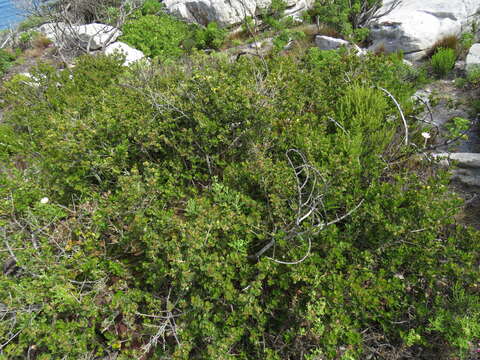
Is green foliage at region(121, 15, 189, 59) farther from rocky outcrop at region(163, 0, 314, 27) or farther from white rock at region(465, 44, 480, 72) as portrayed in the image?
white rock at region(465, 44, 480, 72)

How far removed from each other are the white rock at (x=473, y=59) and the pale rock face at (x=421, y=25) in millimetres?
982

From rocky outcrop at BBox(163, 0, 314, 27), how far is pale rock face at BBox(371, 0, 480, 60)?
4.38m

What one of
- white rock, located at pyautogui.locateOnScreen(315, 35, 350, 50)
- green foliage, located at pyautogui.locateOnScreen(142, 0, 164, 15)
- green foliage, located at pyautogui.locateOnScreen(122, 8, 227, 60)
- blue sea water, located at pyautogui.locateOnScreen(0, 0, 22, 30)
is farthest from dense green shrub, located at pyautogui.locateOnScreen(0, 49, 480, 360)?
blue sea water, located at pyautogui.locateOnScreen(0, 0, 22, 30)

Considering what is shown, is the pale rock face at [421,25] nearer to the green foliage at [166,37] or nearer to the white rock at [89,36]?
the green foliage at [166,37]

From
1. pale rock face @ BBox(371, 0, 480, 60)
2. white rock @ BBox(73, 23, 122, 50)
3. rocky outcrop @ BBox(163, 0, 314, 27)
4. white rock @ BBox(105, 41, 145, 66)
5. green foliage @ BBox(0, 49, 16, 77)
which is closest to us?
pale rock face @ BBox(371, 0, 480, 60)

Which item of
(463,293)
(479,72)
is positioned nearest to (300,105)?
(463,293)

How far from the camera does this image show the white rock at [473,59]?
18.6 ft

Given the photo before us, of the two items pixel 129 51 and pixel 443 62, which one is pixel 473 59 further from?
pixel 129 51

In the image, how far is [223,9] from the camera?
34.9 feet

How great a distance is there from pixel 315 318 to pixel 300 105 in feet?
8.70

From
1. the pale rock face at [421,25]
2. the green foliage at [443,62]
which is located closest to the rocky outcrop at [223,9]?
the pale rock face at [421,25]

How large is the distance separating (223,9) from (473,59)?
325 inches

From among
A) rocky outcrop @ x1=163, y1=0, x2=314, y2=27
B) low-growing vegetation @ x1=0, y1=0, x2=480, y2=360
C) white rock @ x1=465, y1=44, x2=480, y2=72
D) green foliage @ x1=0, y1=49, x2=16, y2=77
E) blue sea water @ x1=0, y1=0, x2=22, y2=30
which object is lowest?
white rock @ x1=465, y1=44, x2=480, y2=72

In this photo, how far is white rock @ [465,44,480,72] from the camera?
568 centimetres
